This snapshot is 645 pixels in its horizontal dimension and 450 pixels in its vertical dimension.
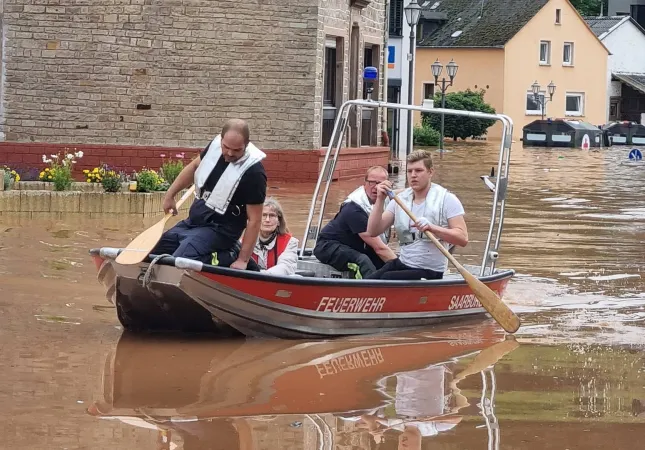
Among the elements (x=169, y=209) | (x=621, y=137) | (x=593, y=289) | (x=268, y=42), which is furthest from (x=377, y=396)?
(x=621, y=137)

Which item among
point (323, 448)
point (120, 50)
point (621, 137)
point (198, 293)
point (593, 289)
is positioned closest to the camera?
point (323, 448)

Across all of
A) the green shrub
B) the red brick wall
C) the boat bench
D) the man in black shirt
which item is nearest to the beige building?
the green shrub

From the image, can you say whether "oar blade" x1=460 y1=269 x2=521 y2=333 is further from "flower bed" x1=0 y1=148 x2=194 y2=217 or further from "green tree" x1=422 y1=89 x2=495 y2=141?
"green tree" x1=422 y1=89 x2=495 y2=141

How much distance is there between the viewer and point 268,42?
82.0 ft

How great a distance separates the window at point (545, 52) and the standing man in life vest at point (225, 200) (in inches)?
2330

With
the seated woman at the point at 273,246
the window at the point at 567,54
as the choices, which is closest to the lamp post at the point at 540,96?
the window at the point at 567,54

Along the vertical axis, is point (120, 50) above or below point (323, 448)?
above

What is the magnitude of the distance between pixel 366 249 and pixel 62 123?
593 inches

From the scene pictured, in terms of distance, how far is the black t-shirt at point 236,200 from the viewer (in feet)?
31.1

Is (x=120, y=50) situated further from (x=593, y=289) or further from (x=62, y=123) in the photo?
(x=593, y=289)

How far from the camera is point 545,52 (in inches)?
2672

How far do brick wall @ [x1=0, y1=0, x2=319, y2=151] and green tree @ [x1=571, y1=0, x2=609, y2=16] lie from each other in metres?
66.5

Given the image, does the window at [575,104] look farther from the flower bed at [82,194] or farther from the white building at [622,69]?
the flower bed at [82,194]

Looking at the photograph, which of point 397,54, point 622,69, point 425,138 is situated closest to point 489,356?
point 397,54
